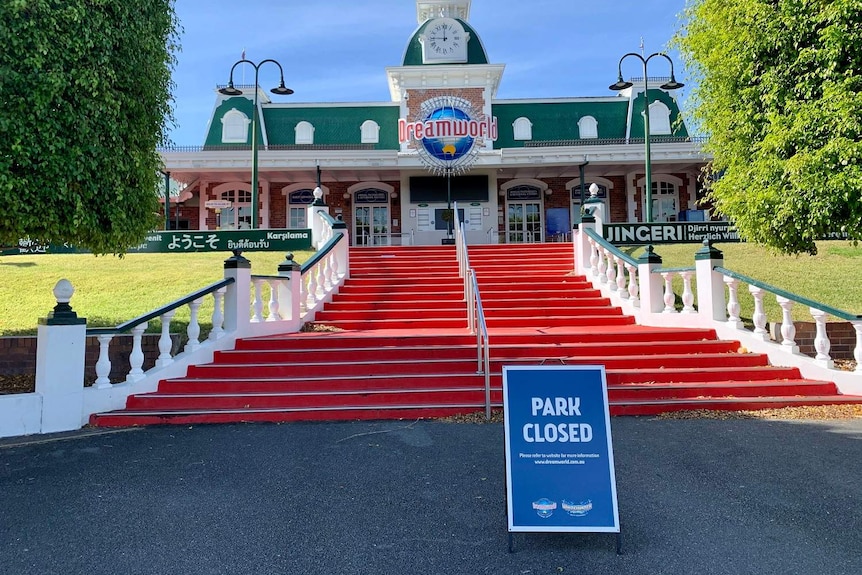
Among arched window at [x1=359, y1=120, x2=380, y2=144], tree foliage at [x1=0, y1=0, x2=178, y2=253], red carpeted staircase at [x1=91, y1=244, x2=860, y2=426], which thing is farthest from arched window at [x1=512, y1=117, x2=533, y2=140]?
tree foliage at [x1=0, y1=0, x2=178, y2=253]

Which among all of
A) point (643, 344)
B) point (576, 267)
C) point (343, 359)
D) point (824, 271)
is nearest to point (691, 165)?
point (824, 271)

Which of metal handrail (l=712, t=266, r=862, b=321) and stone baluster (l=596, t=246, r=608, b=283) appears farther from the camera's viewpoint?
stone baluster (l=596, t=246, r=608, b=283)

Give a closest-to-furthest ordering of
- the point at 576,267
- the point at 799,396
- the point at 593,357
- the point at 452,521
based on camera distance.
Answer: the point at 452,521, the point at 799,396, the point at 593,357, the point at 576,267

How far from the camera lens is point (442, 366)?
23.6ft

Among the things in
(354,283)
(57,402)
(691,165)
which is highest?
(691,165)

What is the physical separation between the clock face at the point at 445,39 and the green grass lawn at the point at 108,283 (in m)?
12.8

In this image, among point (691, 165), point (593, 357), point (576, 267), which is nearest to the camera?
point (593, 357)

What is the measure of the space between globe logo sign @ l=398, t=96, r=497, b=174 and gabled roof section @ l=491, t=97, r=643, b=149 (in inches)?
65.3

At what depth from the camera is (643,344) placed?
7.77 metres

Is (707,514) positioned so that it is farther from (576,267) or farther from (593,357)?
(576,267)

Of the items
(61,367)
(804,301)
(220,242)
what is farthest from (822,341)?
(220,242)

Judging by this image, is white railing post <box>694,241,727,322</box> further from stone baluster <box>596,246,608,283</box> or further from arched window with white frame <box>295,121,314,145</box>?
arched window with white frame <box>295,121,314,145</box>

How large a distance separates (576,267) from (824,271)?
214 inches

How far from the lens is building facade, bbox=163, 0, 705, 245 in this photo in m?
20.3
